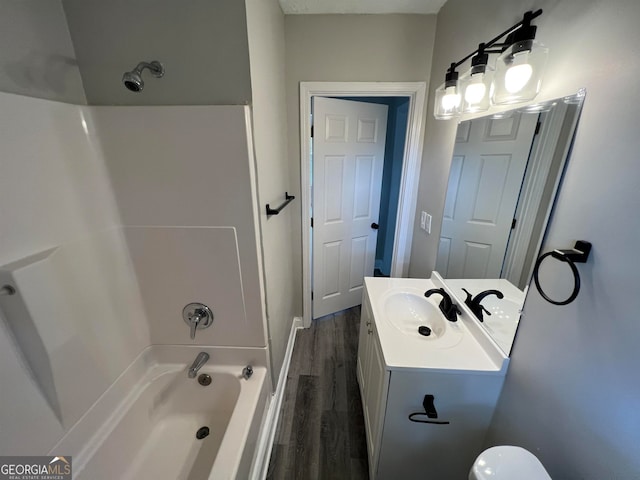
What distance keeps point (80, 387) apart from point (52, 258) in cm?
52

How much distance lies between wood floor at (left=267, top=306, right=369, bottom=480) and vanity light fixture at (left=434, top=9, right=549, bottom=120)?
186cm

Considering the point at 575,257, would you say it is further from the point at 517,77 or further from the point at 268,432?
the point at 268,432

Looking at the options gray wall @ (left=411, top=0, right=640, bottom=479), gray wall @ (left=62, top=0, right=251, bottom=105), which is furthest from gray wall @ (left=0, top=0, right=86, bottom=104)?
gray wall @ (left=411, top=0, right=640, bottom=479)

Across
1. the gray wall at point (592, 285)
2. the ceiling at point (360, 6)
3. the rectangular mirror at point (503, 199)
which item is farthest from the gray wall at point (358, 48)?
the gray wall at point (592, 285)

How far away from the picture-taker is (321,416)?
1.59 m

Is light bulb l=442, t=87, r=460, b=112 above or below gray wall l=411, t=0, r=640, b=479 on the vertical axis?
above

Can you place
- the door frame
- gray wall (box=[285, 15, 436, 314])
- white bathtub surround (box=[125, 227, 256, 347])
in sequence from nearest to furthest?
white bathtub surround (box=[125, 227, 256, 347]) → gray wall (box=[285, 15, 436, 314]) → the door frame

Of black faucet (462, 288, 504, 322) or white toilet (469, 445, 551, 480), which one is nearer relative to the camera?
white toilet (469, 445, 551, 480)

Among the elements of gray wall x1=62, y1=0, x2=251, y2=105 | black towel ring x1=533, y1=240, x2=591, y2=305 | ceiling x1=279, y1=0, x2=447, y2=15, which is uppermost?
ceiling x1=279, y1=0, x2=447, y2=15

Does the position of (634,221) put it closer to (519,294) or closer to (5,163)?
(519,294)

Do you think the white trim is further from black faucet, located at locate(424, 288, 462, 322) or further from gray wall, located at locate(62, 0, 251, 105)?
gray wall, located at locate(62, 0, 251, 105)

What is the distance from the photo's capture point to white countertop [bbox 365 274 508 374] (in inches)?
37.7

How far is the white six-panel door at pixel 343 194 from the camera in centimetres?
198

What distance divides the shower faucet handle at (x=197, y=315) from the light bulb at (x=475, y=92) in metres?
1.61
